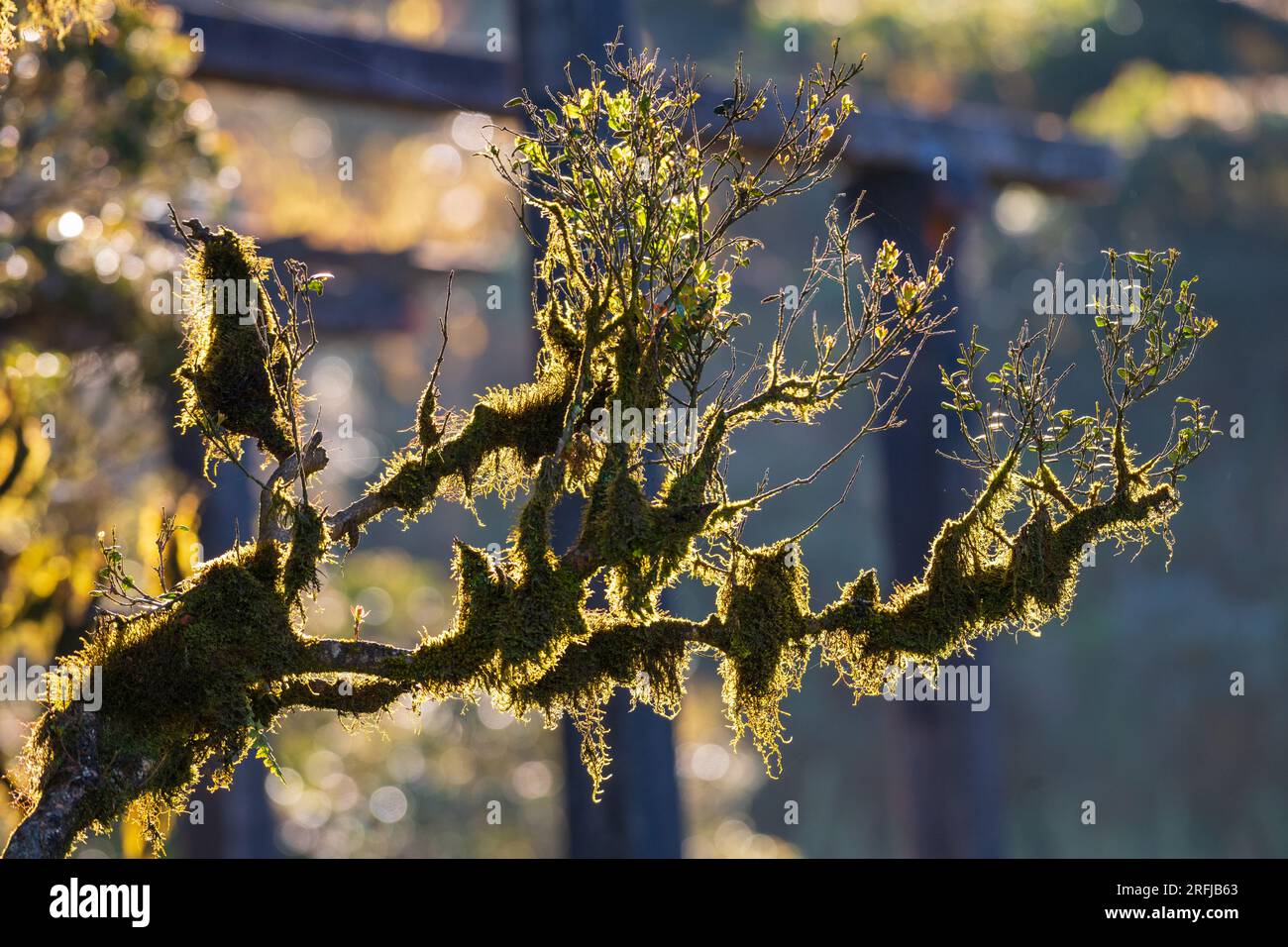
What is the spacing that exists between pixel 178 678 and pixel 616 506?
1.33 m

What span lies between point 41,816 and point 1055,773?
781 inches

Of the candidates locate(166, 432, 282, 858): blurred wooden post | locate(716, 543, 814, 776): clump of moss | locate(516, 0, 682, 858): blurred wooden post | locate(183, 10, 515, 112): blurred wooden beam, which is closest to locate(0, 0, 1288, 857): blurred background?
locate(166, 432, 282, 858): blurred wooden post

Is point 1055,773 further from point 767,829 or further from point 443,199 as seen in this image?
point 443,199

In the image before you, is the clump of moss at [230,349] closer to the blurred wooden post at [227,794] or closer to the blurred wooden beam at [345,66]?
the blurred wooden beam at [345,66]

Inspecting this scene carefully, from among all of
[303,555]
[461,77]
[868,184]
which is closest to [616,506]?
[303,555]

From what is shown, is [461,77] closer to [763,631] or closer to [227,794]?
[763,631]

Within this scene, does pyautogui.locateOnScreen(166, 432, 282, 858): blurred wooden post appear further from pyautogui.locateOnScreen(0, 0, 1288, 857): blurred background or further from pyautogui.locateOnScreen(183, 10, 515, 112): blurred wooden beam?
pyautogui.locateOnScreen(183, 10, 515, 112): blurred wooden beam

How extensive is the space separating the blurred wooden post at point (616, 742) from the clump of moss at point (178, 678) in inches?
138

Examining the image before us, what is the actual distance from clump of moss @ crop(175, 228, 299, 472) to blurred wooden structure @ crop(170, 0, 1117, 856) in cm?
286

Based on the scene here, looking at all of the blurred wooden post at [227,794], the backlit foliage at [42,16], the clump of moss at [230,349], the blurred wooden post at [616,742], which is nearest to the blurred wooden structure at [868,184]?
the blurred wooden post at [616,742]

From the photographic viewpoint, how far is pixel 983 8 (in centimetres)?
2133

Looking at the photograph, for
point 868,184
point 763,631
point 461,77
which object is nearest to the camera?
point 763,631

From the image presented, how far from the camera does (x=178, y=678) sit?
418 centimetres
